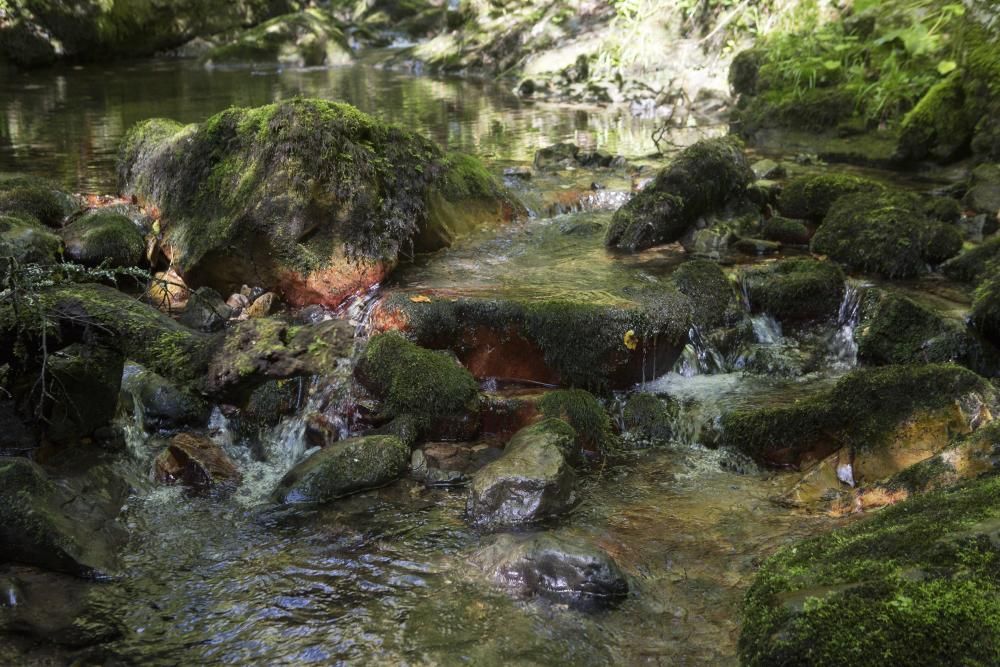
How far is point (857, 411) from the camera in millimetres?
5133

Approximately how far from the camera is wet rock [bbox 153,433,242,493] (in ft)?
17.3

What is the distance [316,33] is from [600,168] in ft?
72.1

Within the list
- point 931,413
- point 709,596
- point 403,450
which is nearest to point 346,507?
point 403,450

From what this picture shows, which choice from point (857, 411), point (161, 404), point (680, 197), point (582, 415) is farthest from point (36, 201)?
point (857, 411)

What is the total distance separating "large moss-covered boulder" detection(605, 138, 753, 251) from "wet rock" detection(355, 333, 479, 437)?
349 cm

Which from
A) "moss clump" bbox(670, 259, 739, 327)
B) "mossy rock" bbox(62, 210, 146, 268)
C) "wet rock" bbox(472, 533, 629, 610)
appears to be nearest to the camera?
"wet rock" bbox(472, 533, 629, 610)

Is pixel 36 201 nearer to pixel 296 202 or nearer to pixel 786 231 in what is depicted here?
pixel 296 202

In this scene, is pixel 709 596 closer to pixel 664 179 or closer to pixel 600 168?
pixel 664 179

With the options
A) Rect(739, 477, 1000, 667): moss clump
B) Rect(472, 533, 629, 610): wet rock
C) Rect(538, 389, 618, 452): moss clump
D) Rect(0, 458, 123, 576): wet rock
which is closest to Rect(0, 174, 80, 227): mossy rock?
Rect(0, 458, 123, 576): wet rock

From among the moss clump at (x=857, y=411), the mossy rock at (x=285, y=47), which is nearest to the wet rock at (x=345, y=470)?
the moss clump at (x=857, y=411)

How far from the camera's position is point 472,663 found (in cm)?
348

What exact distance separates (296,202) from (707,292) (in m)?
3.79

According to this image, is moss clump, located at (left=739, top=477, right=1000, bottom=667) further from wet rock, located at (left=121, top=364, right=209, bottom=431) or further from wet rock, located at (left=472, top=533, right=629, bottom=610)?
wet rock, located at (left=121, top=364, right=209, bottom=431)

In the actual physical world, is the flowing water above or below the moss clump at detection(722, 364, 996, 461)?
below
